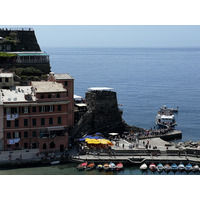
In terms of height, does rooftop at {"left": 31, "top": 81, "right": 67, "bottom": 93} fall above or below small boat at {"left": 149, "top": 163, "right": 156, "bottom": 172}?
above

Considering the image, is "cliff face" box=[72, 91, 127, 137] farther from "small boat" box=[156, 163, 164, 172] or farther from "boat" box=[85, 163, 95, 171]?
"small boat" box=[156, 163, 164, 172]

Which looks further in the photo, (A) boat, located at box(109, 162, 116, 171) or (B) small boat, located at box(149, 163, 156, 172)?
(B) small boat, located at box(149, 163, 156, 172)

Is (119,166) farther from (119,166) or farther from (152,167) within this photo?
(152,167)

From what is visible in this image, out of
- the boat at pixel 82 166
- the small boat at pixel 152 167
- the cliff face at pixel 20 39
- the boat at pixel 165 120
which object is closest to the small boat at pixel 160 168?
the small boat at pixel 152 167

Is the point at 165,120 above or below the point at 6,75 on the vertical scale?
below

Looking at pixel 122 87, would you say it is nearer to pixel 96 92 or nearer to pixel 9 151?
pixel 96 92

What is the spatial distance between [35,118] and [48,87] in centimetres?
526

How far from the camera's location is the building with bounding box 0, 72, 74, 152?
7288 centimetres

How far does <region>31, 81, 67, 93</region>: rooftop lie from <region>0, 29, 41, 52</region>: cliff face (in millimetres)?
26497

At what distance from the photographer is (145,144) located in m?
80.8

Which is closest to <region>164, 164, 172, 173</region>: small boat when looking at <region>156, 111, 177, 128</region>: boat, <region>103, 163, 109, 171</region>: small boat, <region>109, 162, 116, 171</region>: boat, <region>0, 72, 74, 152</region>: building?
<region>109, 162, 116, 171</region>: boat

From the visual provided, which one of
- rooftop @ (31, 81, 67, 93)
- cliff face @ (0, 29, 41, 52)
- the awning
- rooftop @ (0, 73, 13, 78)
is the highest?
cliff face @ (0, 29, 41, 52)

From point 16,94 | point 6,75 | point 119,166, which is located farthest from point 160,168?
point 6,75

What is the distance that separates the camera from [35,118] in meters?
74.1
